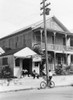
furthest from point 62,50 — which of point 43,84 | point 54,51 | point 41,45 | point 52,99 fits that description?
point 52,99

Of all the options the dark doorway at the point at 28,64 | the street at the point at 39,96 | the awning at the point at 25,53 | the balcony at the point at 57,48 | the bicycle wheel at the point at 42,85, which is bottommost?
the street at the point at 39,96

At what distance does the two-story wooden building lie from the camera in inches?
1194

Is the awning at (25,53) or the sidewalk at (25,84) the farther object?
the awning at (25,53)

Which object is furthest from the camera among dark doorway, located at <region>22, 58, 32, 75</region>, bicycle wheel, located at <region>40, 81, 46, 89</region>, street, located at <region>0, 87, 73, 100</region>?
dark doorway, located at <region>22, 58, 32, 75</region>

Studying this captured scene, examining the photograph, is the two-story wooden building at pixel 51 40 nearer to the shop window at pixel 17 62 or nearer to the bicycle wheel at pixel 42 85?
the shop window at pixel 17 62

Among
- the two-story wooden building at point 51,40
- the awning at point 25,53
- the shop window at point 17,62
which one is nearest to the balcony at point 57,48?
the two-story wooden building at point 51,40

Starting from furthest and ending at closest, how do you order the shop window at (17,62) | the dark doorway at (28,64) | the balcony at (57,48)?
1. the balcony at (57,48)
2. the dark doorway at (28,64)
3. the shop window at (17,62)

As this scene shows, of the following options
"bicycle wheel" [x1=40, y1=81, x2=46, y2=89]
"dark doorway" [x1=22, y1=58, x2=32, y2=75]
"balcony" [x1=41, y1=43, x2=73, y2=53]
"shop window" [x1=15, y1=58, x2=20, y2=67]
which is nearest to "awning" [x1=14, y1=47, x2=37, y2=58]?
"shop window" [x1=15, y1=58, x2=20, y2=67]

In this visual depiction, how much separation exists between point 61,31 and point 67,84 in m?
11.0

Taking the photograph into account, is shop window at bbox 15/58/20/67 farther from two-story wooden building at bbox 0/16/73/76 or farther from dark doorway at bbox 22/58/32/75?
two-story wooden building at bbox 0/16/73/76

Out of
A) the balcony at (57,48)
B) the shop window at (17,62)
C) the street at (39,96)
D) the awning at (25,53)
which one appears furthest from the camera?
the balcony at (57,48)

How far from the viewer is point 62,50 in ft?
104

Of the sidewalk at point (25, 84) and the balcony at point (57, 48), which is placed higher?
the balcony at point (57, 48)

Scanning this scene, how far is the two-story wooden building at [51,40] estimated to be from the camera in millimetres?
30328
